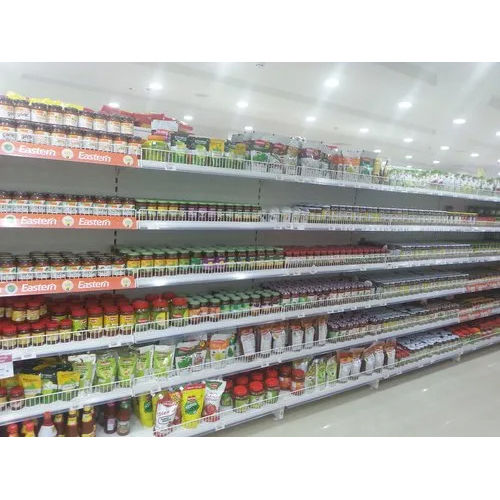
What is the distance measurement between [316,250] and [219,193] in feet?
2.72

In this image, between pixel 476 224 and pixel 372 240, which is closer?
pixel 372 240

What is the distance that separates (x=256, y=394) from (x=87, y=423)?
1.04 m

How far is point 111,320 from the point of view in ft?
6.66

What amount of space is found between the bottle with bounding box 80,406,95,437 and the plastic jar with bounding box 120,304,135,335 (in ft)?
1.44

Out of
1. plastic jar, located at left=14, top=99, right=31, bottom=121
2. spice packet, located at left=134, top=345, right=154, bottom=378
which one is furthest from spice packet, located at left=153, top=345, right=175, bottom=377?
plastic jar, located at left=14, top=99, right=31, bottom=121

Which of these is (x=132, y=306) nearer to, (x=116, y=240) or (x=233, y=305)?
(x=116, y=240)

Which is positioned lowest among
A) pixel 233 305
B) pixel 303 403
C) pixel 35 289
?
pixel 303 403

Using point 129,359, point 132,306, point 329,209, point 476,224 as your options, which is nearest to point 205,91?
point 329,209

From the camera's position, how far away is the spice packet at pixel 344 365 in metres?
2.94

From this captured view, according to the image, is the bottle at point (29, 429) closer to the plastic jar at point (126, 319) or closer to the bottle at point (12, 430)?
the bottle at point (12, 430)

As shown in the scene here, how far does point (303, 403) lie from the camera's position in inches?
110

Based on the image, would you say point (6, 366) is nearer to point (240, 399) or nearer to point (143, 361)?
point (143, 361)

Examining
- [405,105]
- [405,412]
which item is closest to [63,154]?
[405,412]

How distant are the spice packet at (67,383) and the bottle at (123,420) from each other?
30 cm
